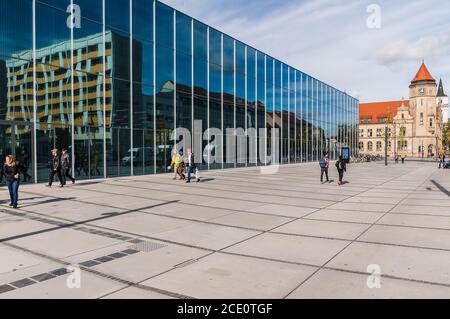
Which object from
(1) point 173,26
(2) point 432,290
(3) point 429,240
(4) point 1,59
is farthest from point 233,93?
(2) point 432,290

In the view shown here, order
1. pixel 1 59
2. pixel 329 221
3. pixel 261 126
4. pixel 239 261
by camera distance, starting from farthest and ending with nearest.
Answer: pixel 261 126 < pixel 1 59 < pixel 329 221 < pixel 239 261

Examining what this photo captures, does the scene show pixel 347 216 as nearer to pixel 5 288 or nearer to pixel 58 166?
pixel 5 288

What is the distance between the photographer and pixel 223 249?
6352mm

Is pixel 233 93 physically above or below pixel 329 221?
above

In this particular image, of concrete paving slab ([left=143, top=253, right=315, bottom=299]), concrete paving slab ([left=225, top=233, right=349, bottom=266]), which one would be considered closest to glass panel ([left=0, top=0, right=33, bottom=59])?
concrete paving slab ([left=225, top=233, right=349, bottom=266])

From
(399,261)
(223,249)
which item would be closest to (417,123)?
(399,261)

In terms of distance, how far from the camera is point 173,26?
25.4m

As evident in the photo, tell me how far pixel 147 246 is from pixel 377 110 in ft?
474

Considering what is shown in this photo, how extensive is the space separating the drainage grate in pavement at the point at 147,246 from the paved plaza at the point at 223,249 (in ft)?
0.12

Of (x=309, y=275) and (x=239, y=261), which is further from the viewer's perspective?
(x=239, y=261)
